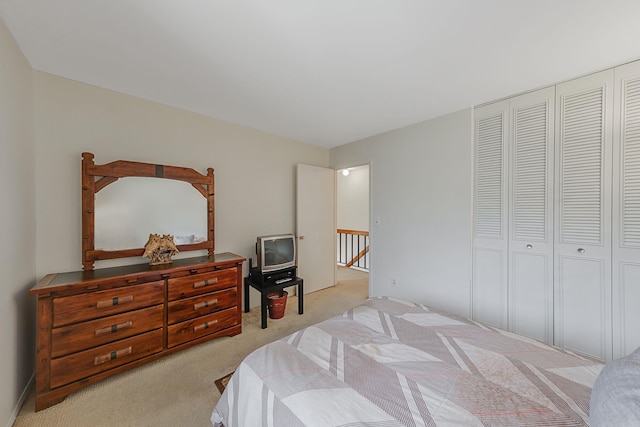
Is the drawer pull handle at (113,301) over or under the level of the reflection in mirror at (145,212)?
under

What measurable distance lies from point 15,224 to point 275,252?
2108 mm

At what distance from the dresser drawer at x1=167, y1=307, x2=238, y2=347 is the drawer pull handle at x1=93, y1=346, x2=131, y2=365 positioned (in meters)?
0.29

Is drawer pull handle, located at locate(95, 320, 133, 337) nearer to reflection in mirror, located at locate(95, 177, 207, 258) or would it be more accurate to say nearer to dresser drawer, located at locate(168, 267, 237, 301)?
dresser drawer, located at locate(168, 267, 237, 301)

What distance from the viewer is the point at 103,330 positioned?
1762 millimetres

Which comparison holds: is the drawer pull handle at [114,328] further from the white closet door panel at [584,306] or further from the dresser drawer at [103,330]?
the white closet door panel at [584,306]

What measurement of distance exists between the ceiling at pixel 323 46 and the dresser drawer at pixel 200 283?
1.76 metres

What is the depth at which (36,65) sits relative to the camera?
1840mm

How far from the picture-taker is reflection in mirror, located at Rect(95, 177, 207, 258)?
2.15 metres

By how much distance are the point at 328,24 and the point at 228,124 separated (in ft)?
6.54

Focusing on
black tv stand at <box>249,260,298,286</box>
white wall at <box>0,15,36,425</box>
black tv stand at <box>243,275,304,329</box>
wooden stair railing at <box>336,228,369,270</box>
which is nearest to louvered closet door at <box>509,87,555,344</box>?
black tv stand at <box>243,275,304,329</box>

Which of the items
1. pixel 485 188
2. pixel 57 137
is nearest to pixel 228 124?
pixel 57 137

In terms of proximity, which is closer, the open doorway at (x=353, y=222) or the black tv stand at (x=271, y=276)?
the black tv stand at (x=271, y=276)

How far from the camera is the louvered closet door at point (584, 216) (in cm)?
191

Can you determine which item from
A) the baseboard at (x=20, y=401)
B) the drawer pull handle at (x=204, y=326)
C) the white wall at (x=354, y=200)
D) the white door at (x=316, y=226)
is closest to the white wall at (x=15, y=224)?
the baseboard at (x=20, y=401)
